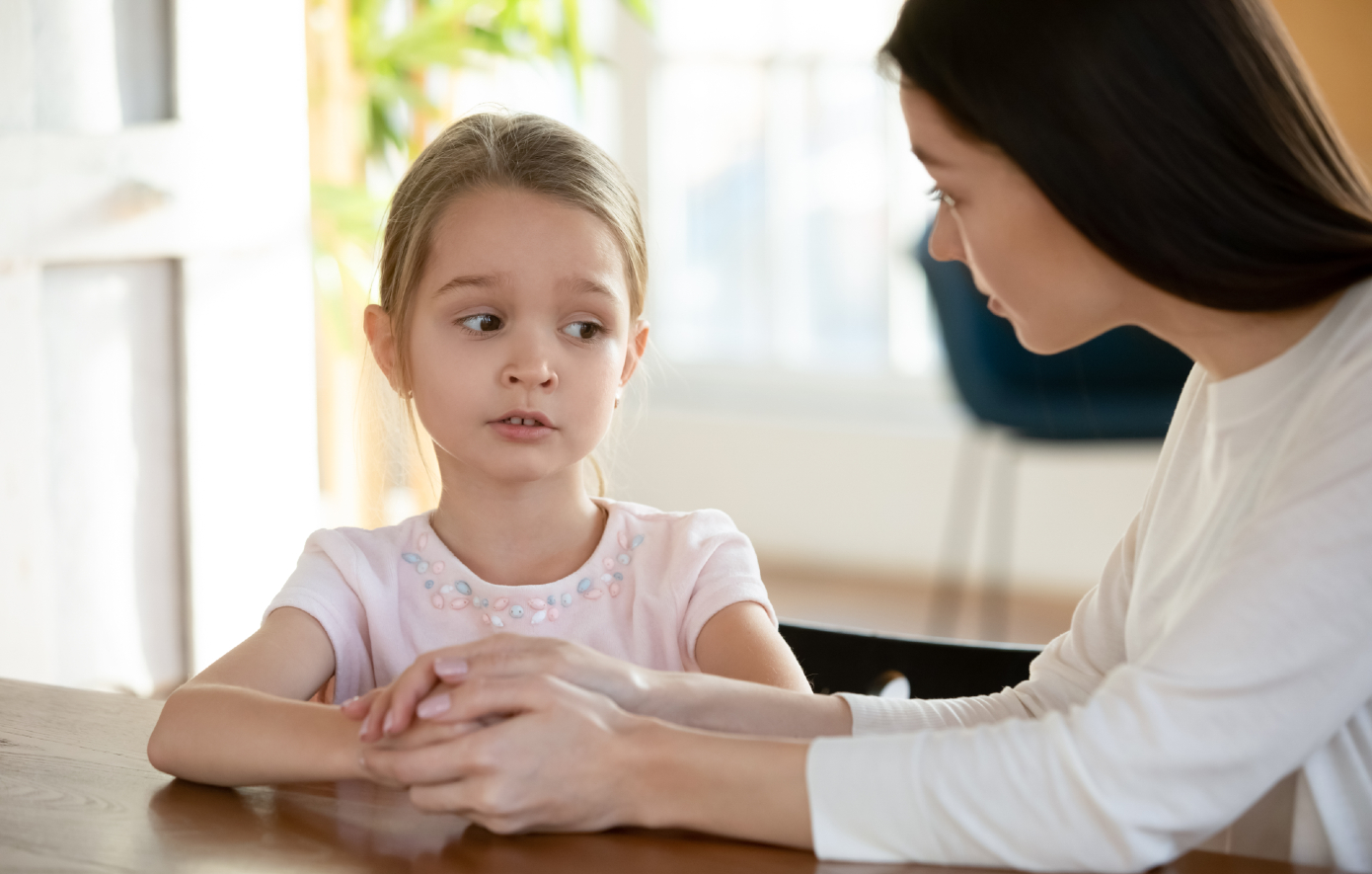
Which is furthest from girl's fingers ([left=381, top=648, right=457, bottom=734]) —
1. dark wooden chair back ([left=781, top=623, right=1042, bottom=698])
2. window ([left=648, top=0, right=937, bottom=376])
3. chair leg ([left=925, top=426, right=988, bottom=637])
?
window ([left=648, top=0, right=937, bottom=376])

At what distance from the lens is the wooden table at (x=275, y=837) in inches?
31.7

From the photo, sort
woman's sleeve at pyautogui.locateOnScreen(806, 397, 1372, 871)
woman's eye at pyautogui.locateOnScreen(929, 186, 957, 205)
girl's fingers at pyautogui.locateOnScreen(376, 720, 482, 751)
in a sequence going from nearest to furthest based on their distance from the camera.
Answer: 1. woman's sleeve at pyautogui.locateOnScreen(806, 397, 1372, 871)
2. girl's fingers at pyautogui.locateOnScreen(376, 720, 482, 751)
3. woman's eye at pyautogui.locateOnScreen(929, 186, 957, 205)

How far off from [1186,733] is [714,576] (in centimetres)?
58

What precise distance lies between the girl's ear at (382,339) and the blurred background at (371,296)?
179 millimetres

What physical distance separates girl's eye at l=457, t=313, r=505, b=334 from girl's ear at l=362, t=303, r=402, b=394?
145 millimetres

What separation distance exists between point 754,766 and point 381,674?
54 centimetres

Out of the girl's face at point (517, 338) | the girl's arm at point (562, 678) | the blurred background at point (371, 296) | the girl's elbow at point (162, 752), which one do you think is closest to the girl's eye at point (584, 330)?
the girl's face at point (517, 338)

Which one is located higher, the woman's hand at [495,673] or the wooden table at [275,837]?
the woman's hand at [495,673]

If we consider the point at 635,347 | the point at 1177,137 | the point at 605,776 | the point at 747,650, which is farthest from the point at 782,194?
the point at 605,776

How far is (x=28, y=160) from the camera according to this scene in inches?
77.6

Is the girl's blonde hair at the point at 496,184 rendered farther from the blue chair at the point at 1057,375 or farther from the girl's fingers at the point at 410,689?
the blue chair at the point at 1057,375

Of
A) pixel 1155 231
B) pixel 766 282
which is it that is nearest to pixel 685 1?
pixel 766 282

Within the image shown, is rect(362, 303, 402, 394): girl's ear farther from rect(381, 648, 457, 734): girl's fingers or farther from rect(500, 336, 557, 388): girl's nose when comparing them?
rect(381, 648, 457, 734): girl's fingers

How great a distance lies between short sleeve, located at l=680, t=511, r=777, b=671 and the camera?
1265 mm
